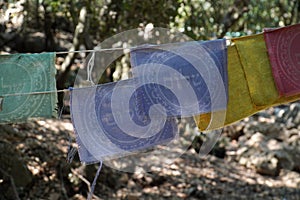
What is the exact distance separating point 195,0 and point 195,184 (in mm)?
2012

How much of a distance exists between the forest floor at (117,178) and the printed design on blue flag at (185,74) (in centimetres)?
215

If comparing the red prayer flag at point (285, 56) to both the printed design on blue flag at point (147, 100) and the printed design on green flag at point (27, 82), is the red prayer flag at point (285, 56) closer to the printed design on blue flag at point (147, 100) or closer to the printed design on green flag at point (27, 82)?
the printed design on blue flag at point (147, 100)

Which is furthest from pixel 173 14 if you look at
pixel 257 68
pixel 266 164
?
pixel 266 164

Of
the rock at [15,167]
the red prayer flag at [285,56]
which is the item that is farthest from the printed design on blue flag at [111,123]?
the rock at [15,167]

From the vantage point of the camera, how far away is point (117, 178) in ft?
15.8

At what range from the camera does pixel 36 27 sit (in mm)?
6164

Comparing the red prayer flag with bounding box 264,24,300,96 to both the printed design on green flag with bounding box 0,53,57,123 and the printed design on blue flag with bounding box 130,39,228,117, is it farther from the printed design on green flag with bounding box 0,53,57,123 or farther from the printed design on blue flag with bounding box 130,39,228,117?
the printed design on green flag with bounding box 0,53,57,123

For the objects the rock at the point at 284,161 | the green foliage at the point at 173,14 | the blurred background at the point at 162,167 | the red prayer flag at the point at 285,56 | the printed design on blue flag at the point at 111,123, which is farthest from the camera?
A: the rock at the point at 284,161

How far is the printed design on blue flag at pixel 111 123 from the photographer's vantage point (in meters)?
2.24

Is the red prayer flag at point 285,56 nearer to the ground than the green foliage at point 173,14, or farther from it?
A: nearer to the ground

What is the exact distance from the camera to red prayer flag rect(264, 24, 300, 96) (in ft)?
7.73

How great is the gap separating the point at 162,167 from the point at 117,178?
1.99ft

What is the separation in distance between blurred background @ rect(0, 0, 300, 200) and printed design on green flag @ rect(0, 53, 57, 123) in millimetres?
1483

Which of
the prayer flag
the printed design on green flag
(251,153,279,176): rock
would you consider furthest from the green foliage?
Answer: the printed design on green flag
